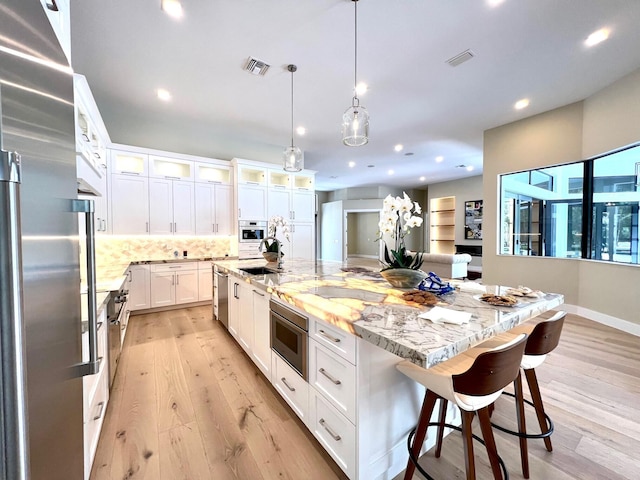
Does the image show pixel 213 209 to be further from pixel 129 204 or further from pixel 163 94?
pixel 163 94

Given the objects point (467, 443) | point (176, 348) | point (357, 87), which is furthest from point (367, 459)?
point (357, 87)

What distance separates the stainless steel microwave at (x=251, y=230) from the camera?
5.34 meters

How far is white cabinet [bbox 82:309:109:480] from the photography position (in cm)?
138

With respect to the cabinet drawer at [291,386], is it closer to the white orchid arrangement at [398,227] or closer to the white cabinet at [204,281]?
the white orchid arrangement at [398,227]

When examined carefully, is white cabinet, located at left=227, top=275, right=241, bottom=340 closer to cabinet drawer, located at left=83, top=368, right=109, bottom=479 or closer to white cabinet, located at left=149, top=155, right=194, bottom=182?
cabinet drawer, located at left=83, top=368, right=109, bottom=479

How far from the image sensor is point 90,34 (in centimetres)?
250

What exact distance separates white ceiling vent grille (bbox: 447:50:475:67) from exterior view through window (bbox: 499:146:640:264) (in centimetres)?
263

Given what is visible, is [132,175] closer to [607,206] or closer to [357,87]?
[357,87]

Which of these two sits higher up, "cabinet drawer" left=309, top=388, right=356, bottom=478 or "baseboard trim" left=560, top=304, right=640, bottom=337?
"cabinet drawer" left=309, top=388, right=356, bottom=478

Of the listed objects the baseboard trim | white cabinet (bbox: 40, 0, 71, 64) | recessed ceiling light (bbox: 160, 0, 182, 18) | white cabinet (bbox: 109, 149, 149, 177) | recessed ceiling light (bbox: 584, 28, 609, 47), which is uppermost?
recessed ceiling light (bbox: 584, 28, 609, 47)

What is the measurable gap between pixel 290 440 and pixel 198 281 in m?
3.78

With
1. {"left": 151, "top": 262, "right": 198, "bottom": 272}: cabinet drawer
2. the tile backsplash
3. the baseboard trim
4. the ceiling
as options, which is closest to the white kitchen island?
the ceiling

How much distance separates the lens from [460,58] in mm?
2941

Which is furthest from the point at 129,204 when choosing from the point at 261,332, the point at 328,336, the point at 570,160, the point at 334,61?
the point at 570,160
